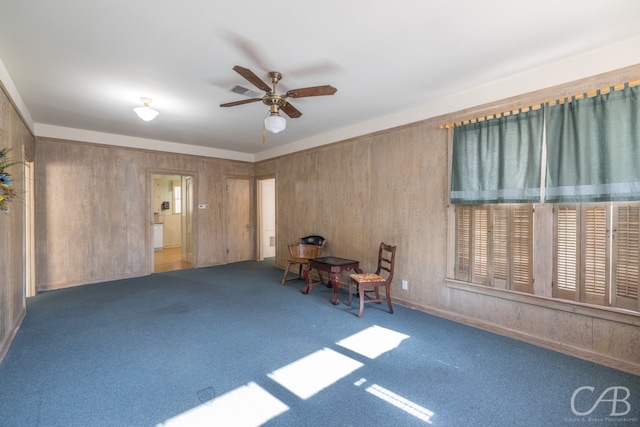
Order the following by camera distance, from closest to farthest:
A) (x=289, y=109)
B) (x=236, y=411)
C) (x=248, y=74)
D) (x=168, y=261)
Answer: (x=236, y=411), (x=248, y=74), (x=289, y=109), (x=168, y=261)

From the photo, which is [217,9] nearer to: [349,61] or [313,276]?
[349,61]

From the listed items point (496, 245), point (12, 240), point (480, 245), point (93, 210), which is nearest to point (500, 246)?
point (496, 245)

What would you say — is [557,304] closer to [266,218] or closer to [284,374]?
[284,374]

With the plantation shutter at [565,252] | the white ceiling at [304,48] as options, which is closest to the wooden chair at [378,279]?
the plantation shutter at [565,252]

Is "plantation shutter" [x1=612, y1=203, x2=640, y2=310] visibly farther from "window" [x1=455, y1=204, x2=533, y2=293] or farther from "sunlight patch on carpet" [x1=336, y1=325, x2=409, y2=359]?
"sunlight patch on carpet" [x1=336, y1=325, x2=409, y2=359]

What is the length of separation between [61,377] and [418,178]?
13.3 feet

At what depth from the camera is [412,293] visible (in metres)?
3.87

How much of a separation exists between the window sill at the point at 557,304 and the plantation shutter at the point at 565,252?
0.08 m

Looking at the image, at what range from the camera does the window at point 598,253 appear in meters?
2.34

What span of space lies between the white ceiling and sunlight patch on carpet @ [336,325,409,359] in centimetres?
270

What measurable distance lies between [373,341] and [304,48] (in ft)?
9.18

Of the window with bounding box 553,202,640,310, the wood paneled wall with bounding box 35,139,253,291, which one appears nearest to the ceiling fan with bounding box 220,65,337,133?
the window with bounding box 553,202,640,310

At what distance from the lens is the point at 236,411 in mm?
1894

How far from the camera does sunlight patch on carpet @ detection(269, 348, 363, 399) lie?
214cm
